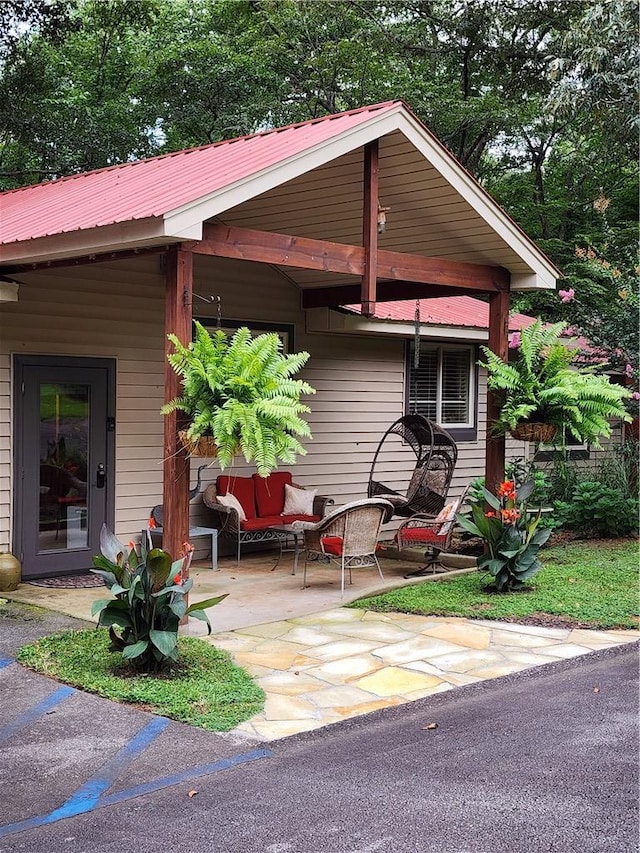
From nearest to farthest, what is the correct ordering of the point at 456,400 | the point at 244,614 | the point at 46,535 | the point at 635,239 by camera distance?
1. the point at 244,614
2. the point at 46,535
3. the point at 456,400
4. the point at 635,239

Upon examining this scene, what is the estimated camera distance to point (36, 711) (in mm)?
5324

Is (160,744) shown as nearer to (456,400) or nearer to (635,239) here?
(456,400)

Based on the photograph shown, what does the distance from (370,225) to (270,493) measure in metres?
3.75

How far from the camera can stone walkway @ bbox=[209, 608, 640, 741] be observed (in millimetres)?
5484

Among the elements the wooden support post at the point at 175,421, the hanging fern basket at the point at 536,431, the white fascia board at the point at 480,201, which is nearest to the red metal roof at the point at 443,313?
the white fascia board at the point at 480,201

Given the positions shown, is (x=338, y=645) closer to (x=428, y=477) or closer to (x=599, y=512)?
(x=428, y=477)

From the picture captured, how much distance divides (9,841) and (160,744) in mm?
1149

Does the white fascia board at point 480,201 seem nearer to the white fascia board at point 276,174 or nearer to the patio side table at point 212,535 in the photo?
the white fascia board at point 276,174

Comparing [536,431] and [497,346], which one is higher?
[497,346]

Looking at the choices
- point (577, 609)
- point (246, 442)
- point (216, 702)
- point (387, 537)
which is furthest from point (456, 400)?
point (216, 702)

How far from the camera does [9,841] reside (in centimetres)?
373

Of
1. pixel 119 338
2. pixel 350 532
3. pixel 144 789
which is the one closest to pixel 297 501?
pixel 350 532

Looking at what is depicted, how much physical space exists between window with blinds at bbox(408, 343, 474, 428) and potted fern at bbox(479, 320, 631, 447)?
147 inches

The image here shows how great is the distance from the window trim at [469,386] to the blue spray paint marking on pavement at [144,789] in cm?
840
